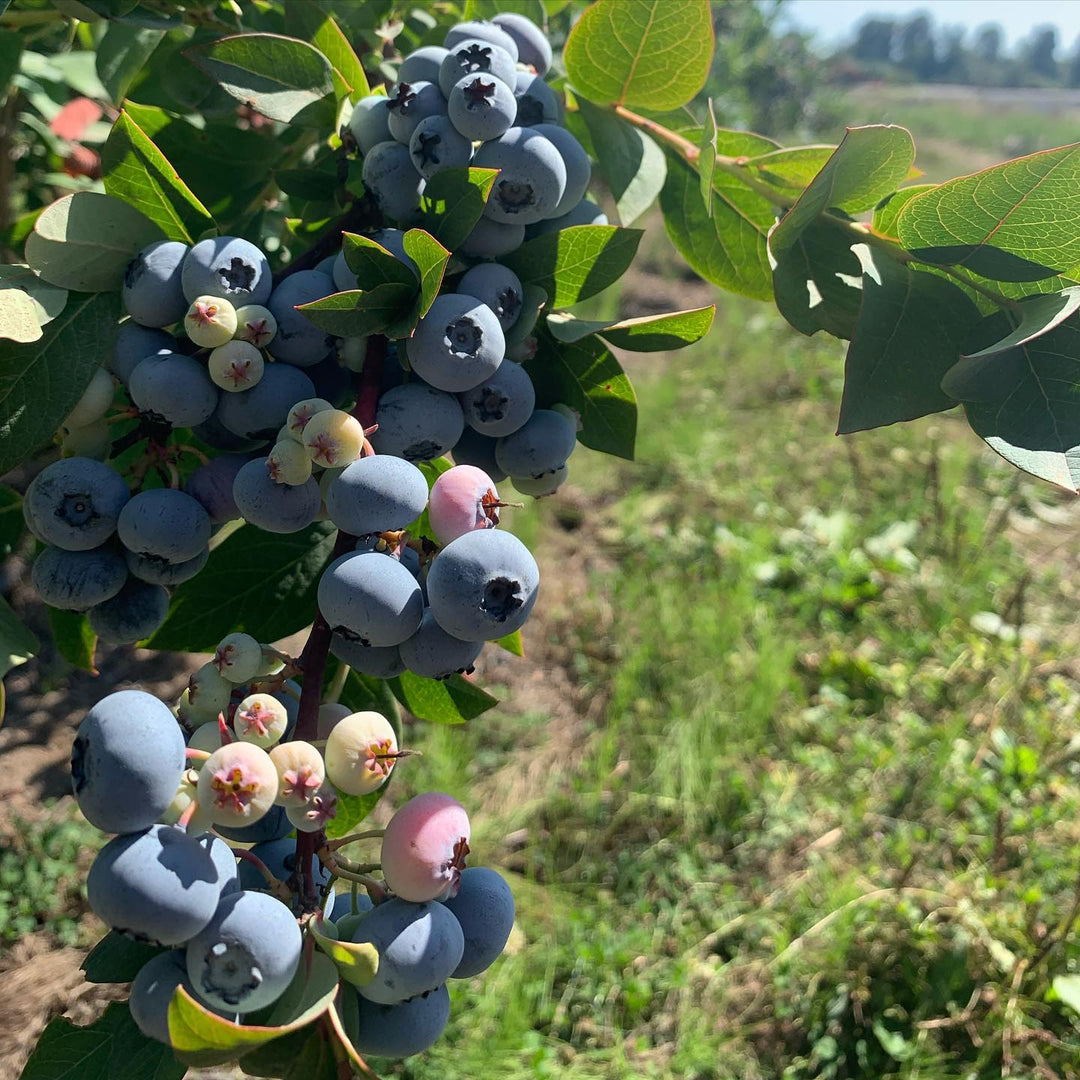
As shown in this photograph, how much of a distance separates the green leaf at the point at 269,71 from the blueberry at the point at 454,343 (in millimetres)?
277

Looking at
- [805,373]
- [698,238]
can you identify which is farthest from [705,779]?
[805,373]

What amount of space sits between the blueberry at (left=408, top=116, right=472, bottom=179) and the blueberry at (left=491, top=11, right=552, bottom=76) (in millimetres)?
190

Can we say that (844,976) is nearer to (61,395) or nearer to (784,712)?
(784,712)

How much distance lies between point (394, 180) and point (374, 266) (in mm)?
128

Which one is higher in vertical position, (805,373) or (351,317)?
(351,317)

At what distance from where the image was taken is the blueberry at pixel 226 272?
0.68 m

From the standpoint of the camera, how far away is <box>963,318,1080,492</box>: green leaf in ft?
2.28

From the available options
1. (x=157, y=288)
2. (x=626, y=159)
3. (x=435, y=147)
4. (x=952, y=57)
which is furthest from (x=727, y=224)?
(x=952, y=57)

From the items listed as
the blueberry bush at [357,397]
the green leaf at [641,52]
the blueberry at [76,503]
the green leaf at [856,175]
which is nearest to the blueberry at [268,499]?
the blueberry bush at [357,397]

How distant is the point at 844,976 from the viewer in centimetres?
213

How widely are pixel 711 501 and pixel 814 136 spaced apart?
1091 centimetres

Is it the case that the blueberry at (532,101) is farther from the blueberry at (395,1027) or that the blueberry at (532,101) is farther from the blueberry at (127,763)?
the blueberry at (395,1027)

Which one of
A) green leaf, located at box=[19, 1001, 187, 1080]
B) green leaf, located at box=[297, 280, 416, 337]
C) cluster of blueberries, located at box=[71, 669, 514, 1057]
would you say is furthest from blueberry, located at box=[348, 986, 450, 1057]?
green leaf, located at box=[297, 280, 416, 337]

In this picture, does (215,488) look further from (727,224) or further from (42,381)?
(727,224)
